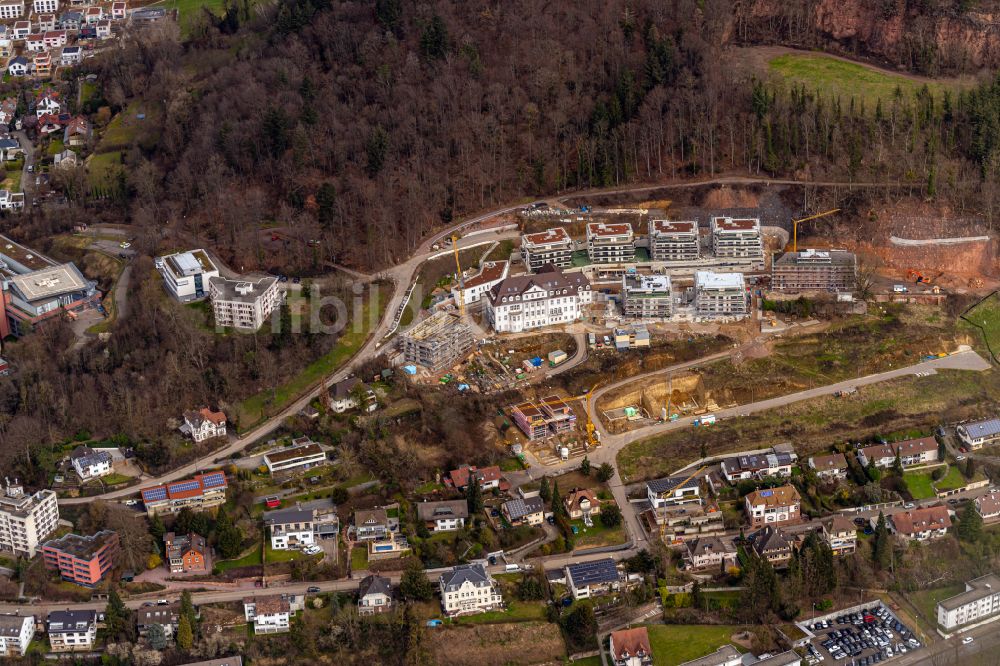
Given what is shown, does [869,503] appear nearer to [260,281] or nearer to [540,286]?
[540,286]

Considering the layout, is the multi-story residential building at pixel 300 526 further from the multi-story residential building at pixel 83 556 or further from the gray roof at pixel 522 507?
the gray roof at pixel 522 507

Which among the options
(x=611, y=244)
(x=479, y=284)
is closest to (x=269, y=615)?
(x=479, y=284)

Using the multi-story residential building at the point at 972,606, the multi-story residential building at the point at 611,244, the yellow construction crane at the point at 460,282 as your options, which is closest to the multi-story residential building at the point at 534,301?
the yellow construction crane at the point at 460,282

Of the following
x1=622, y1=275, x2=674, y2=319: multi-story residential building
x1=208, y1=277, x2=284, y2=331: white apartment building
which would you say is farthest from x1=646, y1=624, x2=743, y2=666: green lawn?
x1=208, y1=277, x2=284, y2=331: white apartment building

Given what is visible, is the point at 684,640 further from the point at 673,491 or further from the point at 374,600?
the point at 374,600

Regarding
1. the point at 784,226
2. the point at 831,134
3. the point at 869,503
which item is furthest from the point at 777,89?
the point at 869,503

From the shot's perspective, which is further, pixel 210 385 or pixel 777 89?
pixel 777 89
